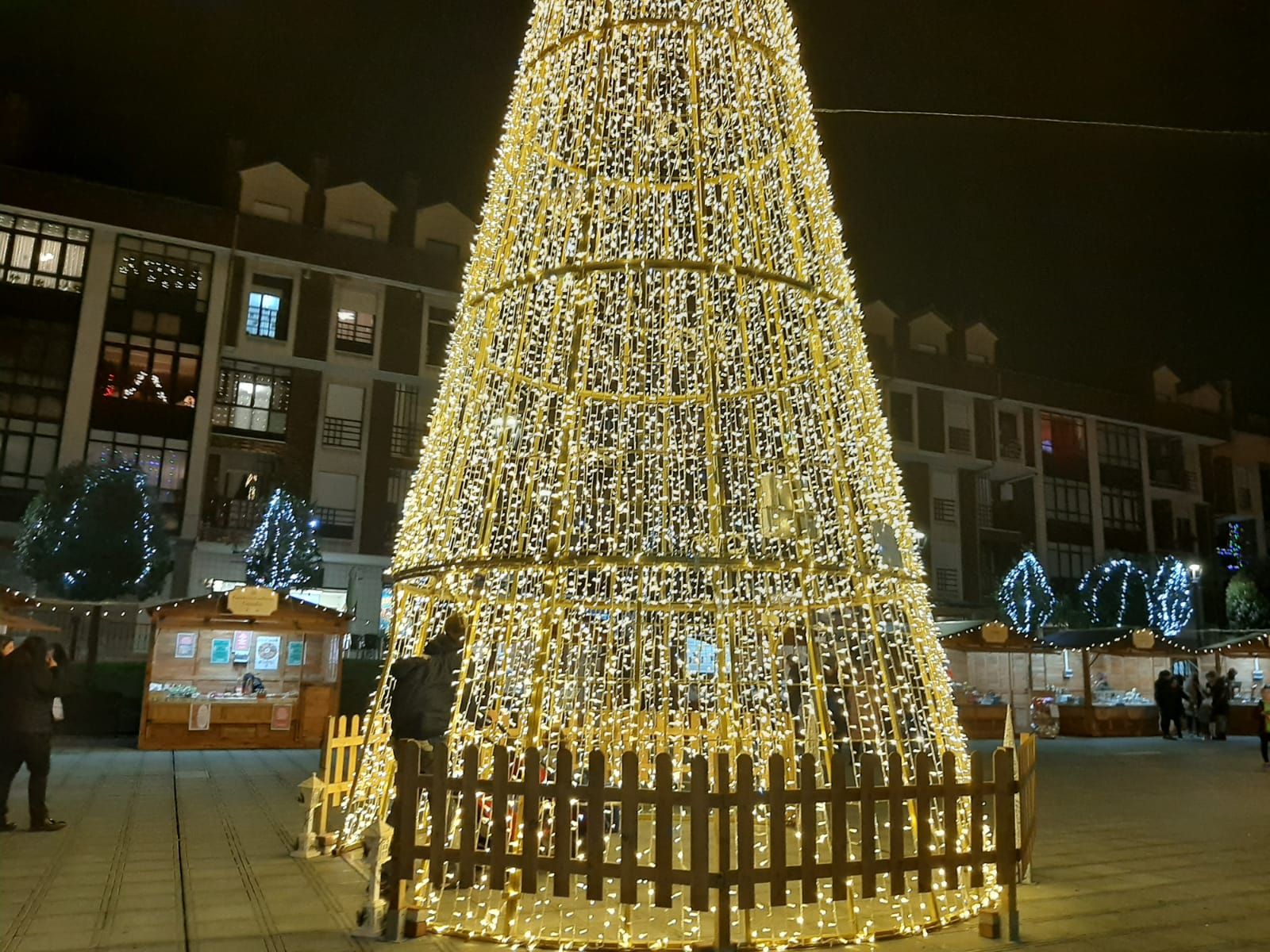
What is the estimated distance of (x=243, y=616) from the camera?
46.8 feet

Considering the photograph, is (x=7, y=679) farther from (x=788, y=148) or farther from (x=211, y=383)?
(x=211, y=383)

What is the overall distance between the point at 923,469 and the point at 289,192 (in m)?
22.3

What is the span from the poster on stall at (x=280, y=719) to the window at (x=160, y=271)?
14.9 m

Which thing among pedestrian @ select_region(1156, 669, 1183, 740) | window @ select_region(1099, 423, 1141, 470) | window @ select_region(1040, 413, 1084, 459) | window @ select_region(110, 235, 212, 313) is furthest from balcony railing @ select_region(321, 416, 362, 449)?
window @ select_region(1099, 423, 1141, 470)

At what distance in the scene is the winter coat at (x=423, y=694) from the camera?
18.9ft

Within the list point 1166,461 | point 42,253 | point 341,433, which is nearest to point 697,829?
point 341,433

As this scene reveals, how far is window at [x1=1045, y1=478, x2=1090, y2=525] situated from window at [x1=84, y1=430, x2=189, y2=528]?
29.3 metres

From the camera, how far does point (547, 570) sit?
5.79 meters

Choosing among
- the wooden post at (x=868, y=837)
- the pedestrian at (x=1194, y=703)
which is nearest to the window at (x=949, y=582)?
the pedestrian at (x=1194, y=703)

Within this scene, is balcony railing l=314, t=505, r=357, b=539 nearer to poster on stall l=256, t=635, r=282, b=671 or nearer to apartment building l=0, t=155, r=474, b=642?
apartment building l=0, t=155, r=474, b=642

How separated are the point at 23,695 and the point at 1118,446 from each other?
38.2m

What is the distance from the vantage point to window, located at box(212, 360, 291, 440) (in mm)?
26047

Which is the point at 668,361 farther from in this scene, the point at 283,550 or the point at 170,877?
the point at 283,550

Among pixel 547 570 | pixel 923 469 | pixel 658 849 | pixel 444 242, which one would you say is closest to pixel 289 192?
pixel 444 242
